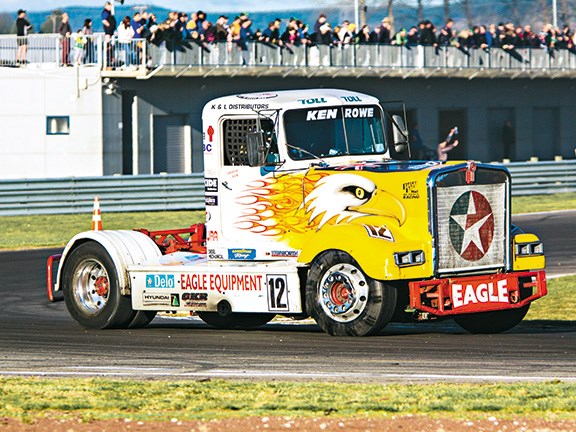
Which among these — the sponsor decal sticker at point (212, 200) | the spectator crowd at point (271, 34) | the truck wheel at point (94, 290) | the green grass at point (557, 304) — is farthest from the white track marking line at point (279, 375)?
the spectator crowd at point (271, 34)

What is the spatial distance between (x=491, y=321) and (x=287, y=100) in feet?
10.2

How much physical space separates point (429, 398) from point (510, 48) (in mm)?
38709

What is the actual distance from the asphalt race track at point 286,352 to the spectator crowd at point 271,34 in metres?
21.2

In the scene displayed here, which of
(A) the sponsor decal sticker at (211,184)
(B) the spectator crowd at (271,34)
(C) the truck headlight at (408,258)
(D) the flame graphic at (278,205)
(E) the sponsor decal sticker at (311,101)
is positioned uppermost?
(B) the spectator crowd at (271,34)

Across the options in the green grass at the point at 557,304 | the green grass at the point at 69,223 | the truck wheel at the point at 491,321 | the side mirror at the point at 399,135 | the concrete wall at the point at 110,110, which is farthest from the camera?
the concrete wall at the point at 110,110

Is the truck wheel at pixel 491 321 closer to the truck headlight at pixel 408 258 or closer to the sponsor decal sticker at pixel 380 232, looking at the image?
the truck headlight at pixel 408 258

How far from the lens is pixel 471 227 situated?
529 inches

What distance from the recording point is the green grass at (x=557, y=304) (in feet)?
52.9

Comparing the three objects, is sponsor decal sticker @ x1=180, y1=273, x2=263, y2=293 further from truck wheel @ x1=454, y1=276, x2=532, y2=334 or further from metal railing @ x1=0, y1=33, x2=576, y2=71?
metal railing @ x1=0, y1=33, x2=576, y2=71

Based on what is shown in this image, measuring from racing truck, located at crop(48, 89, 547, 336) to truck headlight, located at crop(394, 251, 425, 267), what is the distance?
2 centimetres

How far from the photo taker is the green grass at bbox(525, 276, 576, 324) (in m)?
16.1

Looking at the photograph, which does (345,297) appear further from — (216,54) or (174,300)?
(216,54)

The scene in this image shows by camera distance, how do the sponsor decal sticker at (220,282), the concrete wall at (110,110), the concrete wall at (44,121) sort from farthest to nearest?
the concrete wall at (110,110) < the concrete wall at (44,121) < the sponsor decal sticker at (220,282)

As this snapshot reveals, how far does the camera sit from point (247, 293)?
1380 cm
